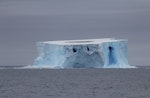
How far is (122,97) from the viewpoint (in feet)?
91.8

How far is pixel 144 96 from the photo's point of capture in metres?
28.2

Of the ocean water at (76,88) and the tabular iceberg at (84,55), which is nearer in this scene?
the ocean water at (76,88)

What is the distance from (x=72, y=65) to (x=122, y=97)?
19.1 metres

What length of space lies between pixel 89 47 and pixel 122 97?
18.2 meters

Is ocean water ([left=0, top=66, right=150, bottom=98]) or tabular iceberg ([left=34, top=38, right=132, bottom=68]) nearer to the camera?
ocean water ([left=0, top=66, right=150, bottom=98])

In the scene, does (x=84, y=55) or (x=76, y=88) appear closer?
(x=76, y=88)

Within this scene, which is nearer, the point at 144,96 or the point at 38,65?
the point at 144,96

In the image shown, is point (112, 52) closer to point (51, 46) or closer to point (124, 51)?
point (124, 51)

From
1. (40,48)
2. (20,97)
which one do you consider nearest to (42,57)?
(40,48)

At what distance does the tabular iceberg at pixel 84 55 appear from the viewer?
151 ft

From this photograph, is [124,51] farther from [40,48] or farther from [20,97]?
[20,97]

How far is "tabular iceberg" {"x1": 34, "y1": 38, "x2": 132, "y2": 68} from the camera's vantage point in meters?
45.9

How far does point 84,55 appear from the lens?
1822 inches

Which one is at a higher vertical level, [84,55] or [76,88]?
[84,55]
